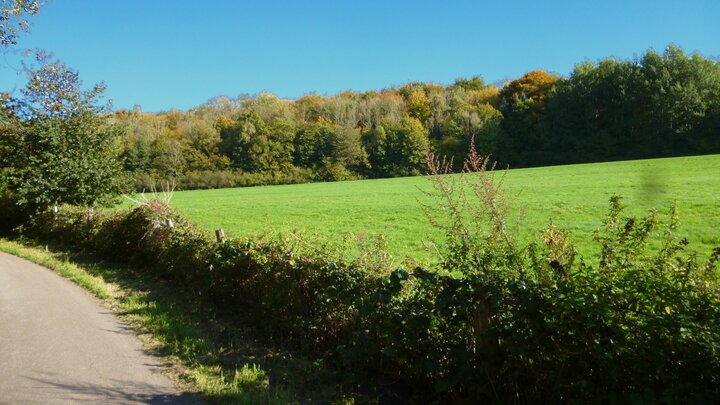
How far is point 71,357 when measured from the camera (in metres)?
5.63

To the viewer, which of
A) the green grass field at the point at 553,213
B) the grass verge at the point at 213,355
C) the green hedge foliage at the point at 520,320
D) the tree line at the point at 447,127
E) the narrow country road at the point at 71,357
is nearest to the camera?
the green hedge foliage at the point at 520,320

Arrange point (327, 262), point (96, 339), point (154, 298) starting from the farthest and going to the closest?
point (154, 298) < point (96, 339) < point (327, 262)

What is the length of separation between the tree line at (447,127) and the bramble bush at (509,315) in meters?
54.2

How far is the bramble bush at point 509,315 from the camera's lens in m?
3.20

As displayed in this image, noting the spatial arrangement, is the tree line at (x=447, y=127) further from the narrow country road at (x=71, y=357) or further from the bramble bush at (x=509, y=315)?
the bramble bush at (x=509, y=315)

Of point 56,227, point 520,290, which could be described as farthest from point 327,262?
point 56,227

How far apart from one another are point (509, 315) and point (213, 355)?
12.2 ft

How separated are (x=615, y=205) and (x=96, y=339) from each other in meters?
6.49

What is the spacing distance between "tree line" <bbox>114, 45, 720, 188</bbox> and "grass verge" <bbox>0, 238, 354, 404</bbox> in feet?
171

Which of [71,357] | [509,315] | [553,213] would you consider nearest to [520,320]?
[509,315]

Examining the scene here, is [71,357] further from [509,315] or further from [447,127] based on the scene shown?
[447,127]

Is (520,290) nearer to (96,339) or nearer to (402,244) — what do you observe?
(96,339)

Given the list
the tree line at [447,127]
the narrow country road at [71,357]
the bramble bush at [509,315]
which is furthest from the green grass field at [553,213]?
the tree line at [447,127]

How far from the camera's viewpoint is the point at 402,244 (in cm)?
1573
